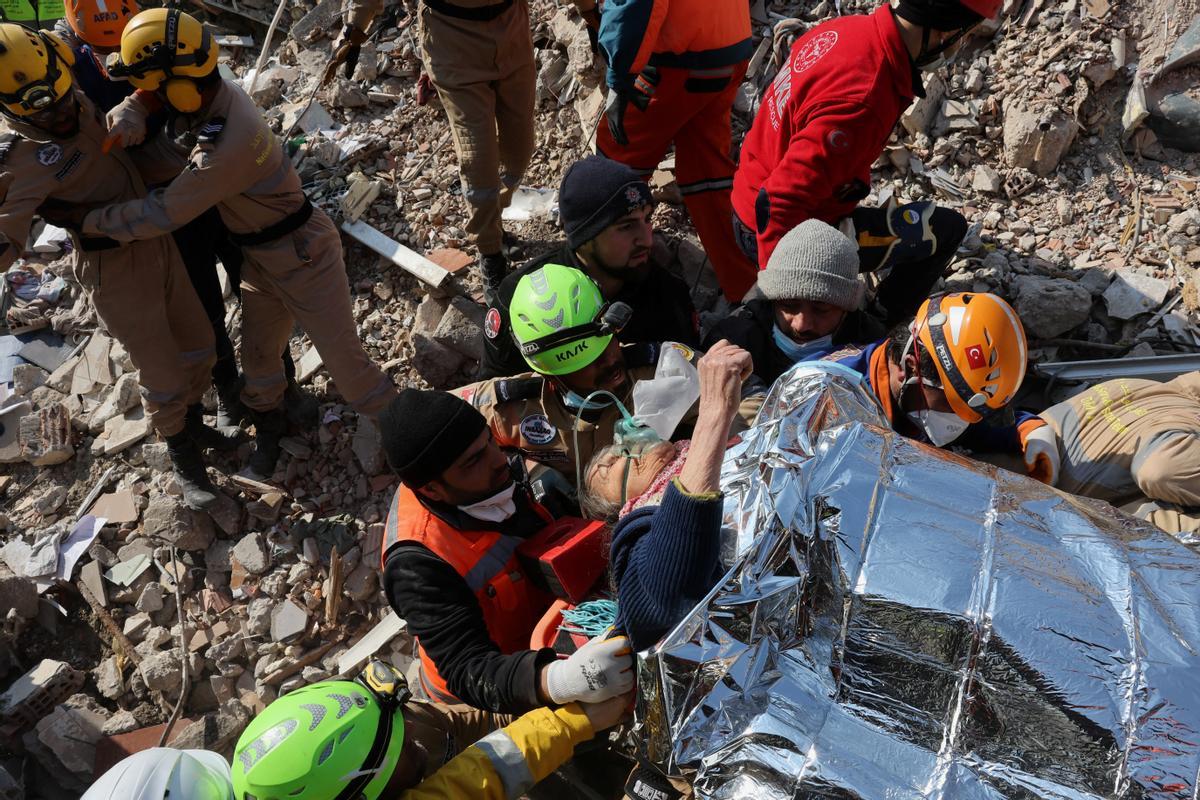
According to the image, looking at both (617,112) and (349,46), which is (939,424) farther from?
(349,46)

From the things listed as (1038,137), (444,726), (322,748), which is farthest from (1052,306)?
(322,748)

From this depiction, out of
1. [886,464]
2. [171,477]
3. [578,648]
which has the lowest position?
[171,477]

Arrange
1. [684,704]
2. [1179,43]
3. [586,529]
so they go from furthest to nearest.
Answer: [1179,43]
[586,529]
[684,704]

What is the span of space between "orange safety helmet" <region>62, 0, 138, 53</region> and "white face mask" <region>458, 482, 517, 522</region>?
356cm

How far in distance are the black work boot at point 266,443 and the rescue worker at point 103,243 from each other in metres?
0.30

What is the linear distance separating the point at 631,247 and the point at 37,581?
13.6ft

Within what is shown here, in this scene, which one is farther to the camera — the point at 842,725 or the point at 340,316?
the point at 340,316

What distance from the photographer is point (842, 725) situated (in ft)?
6.36

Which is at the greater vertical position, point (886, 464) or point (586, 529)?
point (886, 464)

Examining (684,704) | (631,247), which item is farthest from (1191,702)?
(631,247)

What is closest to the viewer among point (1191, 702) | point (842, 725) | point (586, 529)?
point (1191, 702)

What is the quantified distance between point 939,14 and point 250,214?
11.0ft

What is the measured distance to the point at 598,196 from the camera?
146 inches

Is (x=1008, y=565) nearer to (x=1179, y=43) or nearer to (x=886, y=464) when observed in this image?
(x=886, y=464)
